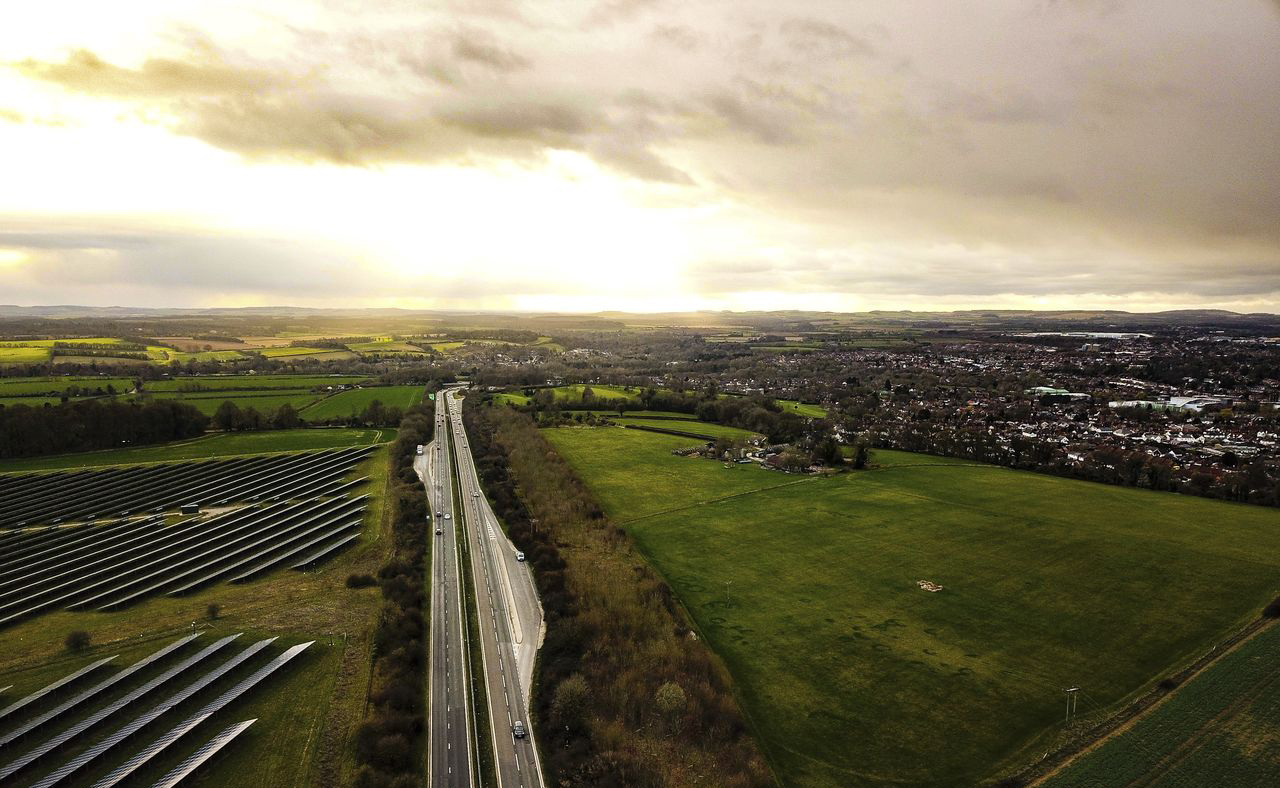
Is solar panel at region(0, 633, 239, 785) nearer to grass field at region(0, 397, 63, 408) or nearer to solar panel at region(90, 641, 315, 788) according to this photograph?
solar panel at region(90, 641, 315, 788)

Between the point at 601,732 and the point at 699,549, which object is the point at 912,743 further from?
the point at 699,549

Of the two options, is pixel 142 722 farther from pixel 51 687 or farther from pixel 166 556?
pixel 166 556

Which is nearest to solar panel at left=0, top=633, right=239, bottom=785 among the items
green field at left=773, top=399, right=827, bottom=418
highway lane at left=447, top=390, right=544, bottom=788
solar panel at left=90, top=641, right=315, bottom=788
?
solar panel at left=90, top=641, right=315, bottom=788

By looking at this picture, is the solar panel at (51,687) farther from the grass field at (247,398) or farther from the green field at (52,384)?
the green field at (52,384)

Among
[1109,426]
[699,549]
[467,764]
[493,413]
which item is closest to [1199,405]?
[1109,426]

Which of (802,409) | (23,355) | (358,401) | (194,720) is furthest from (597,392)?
(23,355)

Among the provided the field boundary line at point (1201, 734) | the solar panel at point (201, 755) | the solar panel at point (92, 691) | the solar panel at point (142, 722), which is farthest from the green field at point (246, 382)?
the field boundary line at point (1201, 734)
